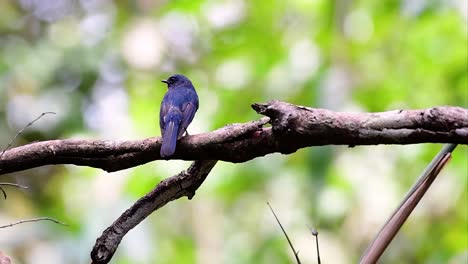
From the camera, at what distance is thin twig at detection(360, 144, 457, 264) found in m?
1.67

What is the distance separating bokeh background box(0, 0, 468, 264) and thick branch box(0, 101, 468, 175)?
1.82m

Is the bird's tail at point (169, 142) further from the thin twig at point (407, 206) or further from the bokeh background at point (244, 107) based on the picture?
the bokeh background at point (244, 107)

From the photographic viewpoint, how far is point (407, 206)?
67.2 inches

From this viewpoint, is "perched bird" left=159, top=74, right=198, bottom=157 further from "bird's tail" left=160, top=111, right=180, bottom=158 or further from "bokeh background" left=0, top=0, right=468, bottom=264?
"bokeh background" left=0, top=0, right=468, bottom=264

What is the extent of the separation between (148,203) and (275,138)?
0.42 m

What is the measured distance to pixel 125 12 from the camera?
618 centimetres

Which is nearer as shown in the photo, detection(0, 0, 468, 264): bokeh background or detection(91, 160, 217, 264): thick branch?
detection(91, 160, 217, 264): thick branch

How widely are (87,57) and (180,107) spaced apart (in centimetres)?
322

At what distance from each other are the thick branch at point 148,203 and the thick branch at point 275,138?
0.26 feet

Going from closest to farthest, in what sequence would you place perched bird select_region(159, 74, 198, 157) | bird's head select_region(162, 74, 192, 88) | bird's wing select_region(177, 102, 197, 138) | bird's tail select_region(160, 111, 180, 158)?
1. bird's tail select_region(160, 111, 180, 158)
2. perched bird select_region(159, 74, 198, 157)
3. bird's wing select_region(177, 102, 197, 138)
4. bird's head select_region(162, 74, 192, 88)

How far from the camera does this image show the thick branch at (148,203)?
197 cm

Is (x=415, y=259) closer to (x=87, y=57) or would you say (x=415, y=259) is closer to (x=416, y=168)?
(x=416, y=168)

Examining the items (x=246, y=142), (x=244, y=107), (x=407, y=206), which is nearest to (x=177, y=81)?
(x=244, y=107)

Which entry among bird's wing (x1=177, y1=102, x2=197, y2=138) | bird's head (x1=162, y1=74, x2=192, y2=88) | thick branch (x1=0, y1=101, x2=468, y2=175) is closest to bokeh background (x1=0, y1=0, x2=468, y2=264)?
bird's head (x1=162, y1=74, x2=192, y2=88)
